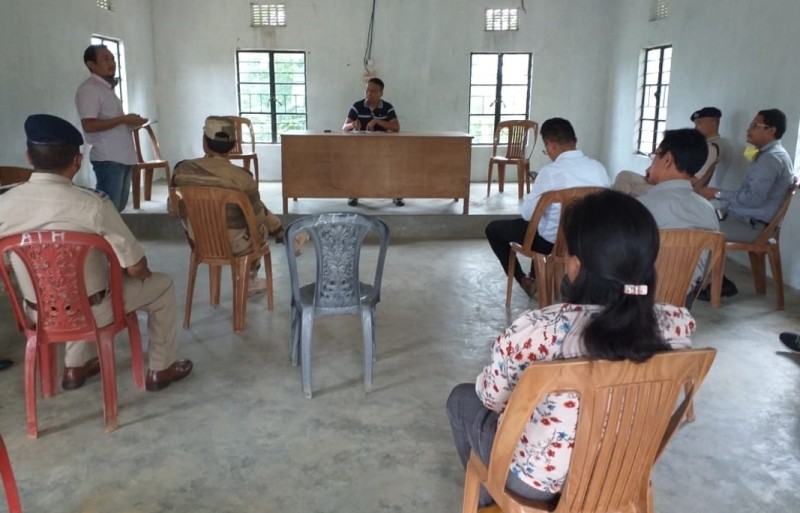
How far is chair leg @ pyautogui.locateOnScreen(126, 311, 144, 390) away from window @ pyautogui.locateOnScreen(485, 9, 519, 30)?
6530 millimetres

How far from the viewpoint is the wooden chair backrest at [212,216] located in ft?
10.1

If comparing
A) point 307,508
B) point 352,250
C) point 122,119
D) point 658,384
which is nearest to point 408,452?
point 307,508

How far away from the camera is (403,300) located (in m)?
3.90

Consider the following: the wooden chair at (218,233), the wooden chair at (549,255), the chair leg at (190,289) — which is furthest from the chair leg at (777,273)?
the chair leg at (190,289)

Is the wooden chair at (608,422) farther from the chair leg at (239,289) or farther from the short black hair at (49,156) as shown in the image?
the chair leg at (239,289)

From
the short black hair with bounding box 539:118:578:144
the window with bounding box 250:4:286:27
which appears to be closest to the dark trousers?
the short black hair with bounding box 539:118:578:144

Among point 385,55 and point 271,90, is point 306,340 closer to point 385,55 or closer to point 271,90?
point 385,55

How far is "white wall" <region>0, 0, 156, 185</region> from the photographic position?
4758 mm

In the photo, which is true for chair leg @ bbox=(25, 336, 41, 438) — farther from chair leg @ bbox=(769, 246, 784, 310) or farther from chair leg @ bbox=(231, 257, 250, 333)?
chair leg @ bbox=(769, 246, 784, 310)

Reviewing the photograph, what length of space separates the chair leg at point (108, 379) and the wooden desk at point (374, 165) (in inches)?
134

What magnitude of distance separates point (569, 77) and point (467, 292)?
16.4 ft

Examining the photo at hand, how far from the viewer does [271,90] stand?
8086mm

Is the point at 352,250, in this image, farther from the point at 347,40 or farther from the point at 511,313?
the point at 347,40

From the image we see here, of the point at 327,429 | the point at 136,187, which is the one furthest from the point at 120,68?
the point at 327,429
